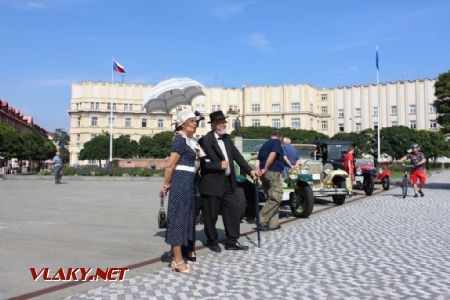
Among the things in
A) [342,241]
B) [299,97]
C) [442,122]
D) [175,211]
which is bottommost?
[342,241]

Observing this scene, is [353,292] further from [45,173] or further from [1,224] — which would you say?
[45,173]

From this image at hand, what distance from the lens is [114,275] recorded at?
5219mm

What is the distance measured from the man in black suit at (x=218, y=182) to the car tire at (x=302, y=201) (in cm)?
389

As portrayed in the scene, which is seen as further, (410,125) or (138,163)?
(410,125)

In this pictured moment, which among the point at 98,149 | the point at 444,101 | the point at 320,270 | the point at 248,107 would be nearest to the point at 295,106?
the point at 248,107

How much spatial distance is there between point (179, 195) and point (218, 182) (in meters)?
1.12

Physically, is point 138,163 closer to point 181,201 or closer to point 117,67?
point 117,67

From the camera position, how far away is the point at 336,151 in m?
20.1

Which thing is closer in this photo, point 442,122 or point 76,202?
point 76,202

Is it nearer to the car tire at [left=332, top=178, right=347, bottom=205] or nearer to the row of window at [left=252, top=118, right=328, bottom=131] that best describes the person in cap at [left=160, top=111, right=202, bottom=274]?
the car tire at [left=332, top=178, right=347, bottom=205]

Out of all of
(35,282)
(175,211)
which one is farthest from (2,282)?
(175,211)

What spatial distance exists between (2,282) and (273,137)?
17.9 ft

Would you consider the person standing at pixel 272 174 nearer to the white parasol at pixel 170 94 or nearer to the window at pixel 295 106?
the white parasol at pixel 170 94

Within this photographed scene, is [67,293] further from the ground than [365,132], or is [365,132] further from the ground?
[365,132]
